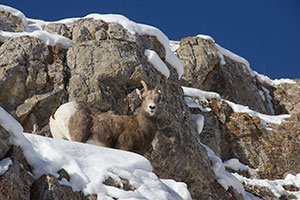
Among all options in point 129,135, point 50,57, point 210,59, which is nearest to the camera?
point 129,135

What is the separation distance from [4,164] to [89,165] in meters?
1.13

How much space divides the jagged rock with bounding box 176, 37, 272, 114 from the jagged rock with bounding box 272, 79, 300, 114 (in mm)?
1355

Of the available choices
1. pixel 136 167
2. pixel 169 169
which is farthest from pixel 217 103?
pixel 136 167

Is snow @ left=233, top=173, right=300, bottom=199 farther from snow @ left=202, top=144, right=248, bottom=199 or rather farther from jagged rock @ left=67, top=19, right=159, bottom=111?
jagged rock @ left=67, top=19, right=159, bottom=111

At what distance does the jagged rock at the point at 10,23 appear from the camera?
12.4m

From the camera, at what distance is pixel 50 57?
1038 centimetres

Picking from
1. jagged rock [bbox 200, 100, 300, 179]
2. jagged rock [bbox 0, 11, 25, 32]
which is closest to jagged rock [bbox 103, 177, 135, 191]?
jagged rock [bbox 0, 11, 25, 32]

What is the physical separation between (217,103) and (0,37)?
27.9 ft

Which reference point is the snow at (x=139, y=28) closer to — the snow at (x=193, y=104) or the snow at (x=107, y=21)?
the snow at (x=107, y=21)

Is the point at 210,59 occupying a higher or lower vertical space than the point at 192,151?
higher

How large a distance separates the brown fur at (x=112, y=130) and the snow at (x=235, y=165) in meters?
6.82

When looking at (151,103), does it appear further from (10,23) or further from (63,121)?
(10,23)

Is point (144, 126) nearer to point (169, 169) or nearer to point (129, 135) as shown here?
point (129, 135)

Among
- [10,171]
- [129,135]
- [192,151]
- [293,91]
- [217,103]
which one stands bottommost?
[10,171]
